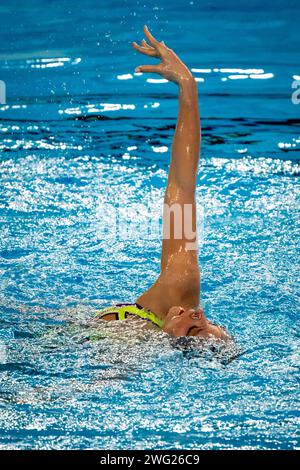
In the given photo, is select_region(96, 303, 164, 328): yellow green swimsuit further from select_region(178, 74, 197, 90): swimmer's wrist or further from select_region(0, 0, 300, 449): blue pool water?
select_region(178, 74, 197, 90): swimmer's wrist

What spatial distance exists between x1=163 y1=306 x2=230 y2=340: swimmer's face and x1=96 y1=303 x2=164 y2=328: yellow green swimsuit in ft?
0.59

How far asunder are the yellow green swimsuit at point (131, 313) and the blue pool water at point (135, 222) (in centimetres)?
7

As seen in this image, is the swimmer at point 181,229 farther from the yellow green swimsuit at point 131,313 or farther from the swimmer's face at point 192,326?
the swimmer's face at point 192,326

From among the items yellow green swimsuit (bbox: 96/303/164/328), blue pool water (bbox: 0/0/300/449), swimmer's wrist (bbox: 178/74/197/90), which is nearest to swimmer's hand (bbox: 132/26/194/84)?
swimmer's wrist (bbox: 178/74/197/90)

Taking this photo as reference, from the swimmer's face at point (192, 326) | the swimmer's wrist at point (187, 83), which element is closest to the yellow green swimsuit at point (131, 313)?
the swimmer's face at point (192, 326)

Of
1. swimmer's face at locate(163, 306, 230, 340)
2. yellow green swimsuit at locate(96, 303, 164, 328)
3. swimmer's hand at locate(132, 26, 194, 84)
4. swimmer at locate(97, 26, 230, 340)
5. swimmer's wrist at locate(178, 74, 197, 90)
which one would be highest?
swimmer's hand at locate(132, 26, 194, 84)

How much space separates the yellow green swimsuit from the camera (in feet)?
12.4

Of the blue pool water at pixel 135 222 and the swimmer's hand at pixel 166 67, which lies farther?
the swimmer's hand at pixel 166 67

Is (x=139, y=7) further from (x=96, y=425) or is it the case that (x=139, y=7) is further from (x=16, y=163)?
(x=96, y=425)

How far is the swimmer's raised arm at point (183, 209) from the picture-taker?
12.3 ft

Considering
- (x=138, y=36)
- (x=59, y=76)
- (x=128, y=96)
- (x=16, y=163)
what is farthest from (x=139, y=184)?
(x=138, y=36)

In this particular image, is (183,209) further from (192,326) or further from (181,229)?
(192,326)

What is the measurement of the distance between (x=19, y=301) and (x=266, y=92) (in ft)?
12.7

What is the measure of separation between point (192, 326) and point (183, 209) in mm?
551
